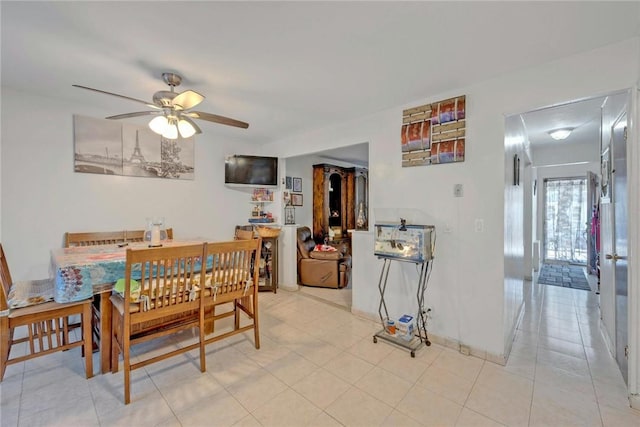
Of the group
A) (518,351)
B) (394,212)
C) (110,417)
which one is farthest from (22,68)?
(518,351)

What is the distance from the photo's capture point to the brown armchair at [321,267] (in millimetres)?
4426

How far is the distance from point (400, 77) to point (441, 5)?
0.83 m

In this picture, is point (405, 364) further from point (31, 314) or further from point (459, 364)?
point (31, 314)

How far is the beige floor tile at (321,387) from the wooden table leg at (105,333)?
145 cm

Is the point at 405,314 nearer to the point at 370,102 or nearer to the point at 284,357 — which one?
the point at 284,357

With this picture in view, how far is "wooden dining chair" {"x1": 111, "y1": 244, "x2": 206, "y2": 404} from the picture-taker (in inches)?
71.9

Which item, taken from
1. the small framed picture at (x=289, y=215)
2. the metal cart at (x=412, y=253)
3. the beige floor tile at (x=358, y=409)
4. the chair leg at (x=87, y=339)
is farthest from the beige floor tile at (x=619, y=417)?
the small framed picture at (x=289, y=215)

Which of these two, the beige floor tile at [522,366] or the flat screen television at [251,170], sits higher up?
the flat screen television at [251,170]

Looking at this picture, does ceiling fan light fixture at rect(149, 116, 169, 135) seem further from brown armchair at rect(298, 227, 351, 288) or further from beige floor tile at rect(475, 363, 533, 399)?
beige floor tile at rect(475, 363, 533, 399)

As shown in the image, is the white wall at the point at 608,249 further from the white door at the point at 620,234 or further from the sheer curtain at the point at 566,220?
the sheer curtain at the point at 566,220

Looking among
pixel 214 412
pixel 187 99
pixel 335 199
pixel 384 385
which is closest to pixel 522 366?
pixel 384 385

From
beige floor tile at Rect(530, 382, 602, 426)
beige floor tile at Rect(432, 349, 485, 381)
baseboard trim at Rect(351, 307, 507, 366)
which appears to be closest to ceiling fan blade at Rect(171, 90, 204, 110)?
beige floor tile at Rect(432, 349, 485, 381)

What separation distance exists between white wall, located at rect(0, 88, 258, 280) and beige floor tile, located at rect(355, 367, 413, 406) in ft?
10.3

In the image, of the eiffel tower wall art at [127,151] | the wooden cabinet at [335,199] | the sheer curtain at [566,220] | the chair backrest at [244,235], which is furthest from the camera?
the sheer curtain at [566,220]
